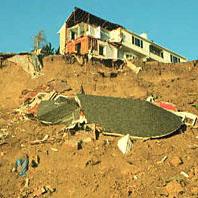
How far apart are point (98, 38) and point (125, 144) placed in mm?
17145

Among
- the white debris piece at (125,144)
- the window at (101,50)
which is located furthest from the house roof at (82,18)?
the white debris piece at (125,144)

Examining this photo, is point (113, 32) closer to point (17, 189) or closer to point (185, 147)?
point (185, 147)

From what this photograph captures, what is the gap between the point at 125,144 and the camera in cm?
1402

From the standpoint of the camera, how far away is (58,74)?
21922 mm

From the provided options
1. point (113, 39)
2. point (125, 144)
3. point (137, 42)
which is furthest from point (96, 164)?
point (137, 42)

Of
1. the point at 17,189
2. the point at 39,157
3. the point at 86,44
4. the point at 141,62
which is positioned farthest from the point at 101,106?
the point at 86,44

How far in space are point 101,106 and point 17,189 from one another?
433 centimetres

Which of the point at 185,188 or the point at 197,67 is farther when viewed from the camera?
the point at 197,67

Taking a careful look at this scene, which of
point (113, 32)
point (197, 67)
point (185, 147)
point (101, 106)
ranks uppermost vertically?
point (113, 32)

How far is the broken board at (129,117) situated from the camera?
14781 millimetres

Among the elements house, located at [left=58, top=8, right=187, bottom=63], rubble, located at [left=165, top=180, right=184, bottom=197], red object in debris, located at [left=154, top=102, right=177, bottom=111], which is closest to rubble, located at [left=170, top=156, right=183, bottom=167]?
rubble, located at [left=165, top=180, right=184, bottom=197]

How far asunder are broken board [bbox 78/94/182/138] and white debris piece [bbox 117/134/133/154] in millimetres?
371

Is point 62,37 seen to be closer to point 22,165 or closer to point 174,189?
point 22,165

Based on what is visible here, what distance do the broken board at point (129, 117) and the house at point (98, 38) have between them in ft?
42.3
